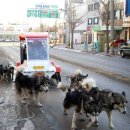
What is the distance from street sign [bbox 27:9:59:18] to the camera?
72688 mm

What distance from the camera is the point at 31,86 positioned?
12266mm

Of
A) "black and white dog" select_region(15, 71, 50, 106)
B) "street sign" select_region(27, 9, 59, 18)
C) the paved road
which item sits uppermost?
"street sign" select_region(27, 9, 59, 18)

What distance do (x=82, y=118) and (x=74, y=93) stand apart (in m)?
0.89

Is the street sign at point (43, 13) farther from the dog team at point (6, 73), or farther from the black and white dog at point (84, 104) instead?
the black and white dog at point (84, 104)

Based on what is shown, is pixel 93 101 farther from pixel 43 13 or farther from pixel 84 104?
pixel 43 13

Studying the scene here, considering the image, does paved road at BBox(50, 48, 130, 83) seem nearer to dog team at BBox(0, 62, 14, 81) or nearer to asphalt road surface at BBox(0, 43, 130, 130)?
dog team at BBox(0, 62, 14, 81)

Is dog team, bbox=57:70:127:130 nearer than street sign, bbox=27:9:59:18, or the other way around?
dog team, bbox=57:70:127:130

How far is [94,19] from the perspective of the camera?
8881cm

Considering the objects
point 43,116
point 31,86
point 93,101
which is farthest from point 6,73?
point 93,101

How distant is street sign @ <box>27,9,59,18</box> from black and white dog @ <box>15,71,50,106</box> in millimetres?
60039

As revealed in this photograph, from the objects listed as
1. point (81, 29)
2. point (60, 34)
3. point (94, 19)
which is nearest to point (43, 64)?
point (94, 19)

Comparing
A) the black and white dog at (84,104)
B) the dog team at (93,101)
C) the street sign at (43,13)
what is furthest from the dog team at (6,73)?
the street sign at (43,13)

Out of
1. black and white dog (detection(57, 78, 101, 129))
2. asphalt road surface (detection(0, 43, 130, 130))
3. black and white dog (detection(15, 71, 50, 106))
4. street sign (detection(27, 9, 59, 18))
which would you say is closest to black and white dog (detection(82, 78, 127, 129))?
black and white dog (detection(57, 78, 101, 129))

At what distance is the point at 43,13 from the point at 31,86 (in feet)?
202
